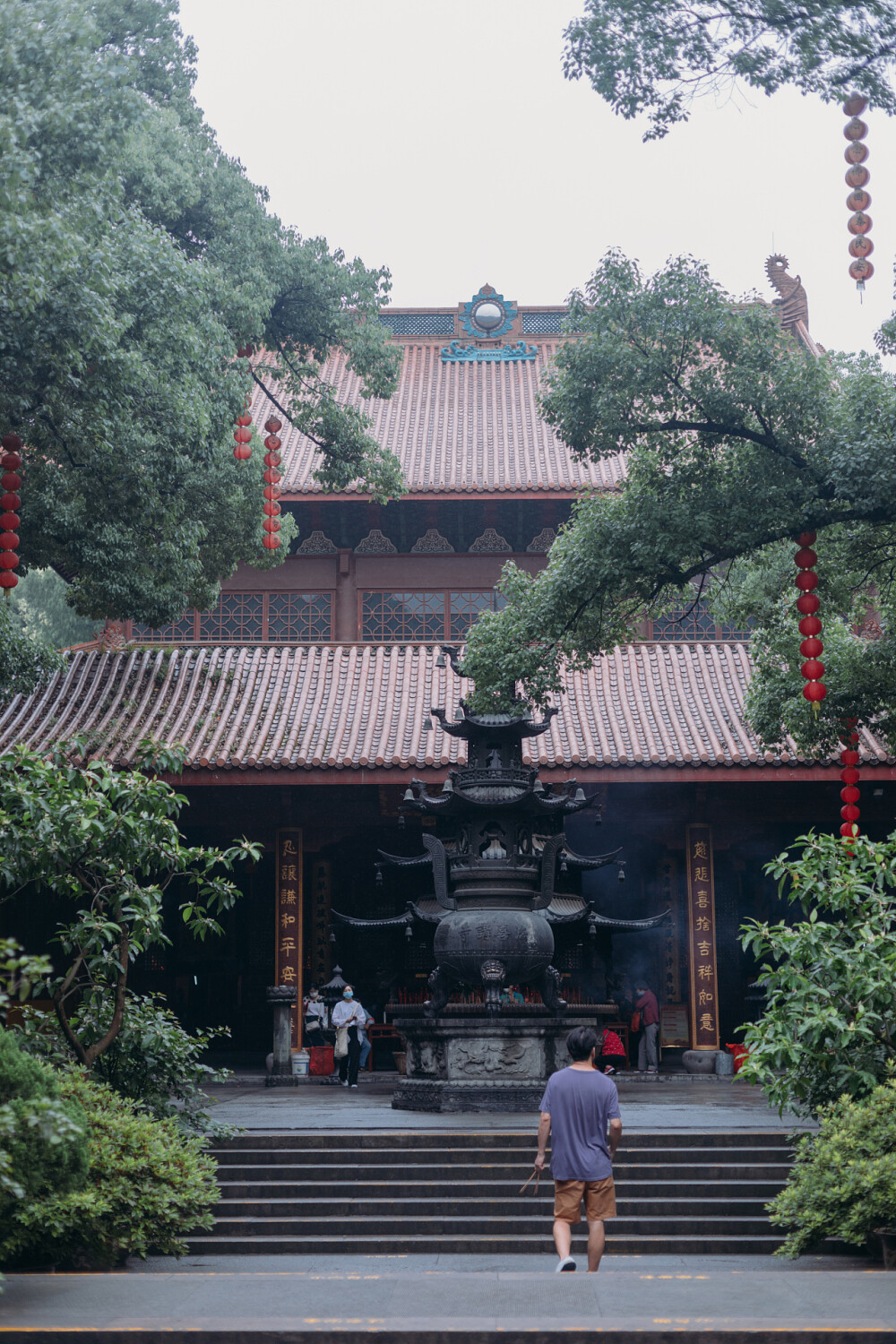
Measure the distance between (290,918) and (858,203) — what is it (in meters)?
10.3

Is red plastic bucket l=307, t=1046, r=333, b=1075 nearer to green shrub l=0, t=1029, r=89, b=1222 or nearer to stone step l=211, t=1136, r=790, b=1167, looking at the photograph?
stone step l=211, t=1136, r=790, b=1167

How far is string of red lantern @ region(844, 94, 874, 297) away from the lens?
9055 mm

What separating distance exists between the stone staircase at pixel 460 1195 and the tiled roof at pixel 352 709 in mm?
6041

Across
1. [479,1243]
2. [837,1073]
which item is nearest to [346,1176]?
[479,1243]

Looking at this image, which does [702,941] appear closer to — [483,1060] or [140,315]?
[483,1060]

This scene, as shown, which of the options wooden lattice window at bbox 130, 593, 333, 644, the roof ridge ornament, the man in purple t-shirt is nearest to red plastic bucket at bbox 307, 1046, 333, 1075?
wooden lattice window at bbox 130, 593, 333, 644

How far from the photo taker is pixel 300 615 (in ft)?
62.2

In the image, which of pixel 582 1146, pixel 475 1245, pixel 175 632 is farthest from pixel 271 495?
pixel 582 1146

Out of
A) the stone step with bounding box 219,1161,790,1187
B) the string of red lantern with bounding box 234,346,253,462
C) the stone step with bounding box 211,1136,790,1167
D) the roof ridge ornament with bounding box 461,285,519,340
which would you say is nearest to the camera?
the stone step with bounding box 219,1161,790,1187

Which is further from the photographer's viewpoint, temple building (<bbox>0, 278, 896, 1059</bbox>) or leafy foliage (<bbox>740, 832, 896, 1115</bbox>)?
temple building (<bbox>0, 278, 896, 1059</bbox>)

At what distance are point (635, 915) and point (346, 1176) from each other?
8852mm

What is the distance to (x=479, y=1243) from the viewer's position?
23.9ft

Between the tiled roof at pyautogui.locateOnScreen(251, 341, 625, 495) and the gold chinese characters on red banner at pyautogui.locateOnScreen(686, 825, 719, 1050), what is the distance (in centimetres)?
552

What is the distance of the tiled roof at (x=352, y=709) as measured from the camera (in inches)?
564
